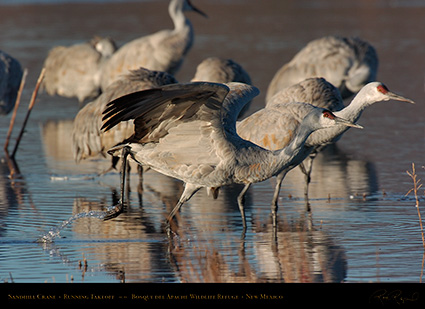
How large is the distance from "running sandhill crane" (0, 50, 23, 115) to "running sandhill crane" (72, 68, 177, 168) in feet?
11.6

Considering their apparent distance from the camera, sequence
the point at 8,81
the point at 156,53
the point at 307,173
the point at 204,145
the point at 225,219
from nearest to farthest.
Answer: the point at 204,145, the point at 225,219, the point at 307,173, the point at 8,81, the point at 156,53

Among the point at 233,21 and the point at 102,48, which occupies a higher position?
the point at 102,48

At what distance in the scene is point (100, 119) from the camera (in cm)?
983

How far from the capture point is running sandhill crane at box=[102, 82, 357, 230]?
7121mm

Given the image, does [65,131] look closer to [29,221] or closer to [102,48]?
[102,48]

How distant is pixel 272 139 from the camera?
852 cm

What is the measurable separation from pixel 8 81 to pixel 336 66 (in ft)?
15.8

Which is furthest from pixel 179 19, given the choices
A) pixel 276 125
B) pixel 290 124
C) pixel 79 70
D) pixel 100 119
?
pixel 290 124

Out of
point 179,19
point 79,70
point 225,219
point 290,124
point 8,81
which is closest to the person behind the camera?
point 225,219

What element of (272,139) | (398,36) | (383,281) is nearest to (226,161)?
(272,139)

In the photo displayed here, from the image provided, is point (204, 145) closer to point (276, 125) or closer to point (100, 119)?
point (276, 125)
